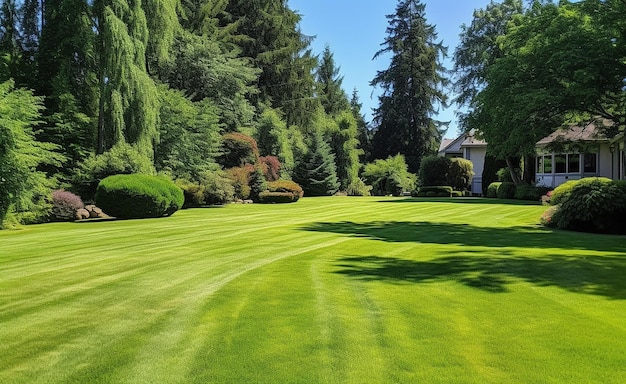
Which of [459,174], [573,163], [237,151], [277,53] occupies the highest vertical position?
[277,53]

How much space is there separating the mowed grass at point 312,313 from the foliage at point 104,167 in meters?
9.79

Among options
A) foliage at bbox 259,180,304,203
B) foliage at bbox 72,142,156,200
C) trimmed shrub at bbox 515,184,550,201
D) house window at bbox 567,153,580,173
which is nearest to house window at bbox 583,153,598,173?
house window at bbox 567,153,580,173

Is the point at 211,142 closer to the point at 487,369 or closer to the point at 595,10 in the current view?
the point at 595,10

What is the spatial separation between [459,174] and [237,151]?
62.7 ft

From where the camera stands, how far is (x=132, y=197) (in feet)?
55.5

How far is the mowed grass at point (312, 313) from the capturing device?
369 cm

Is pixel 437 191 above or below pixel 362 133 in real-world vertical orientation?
below

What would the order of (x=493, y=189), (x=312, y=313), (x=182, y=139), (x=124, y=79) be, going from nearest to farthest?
(x=312, y=313)
(x=124, y=79)
(x=182, y=139)
(x=493, y=189)

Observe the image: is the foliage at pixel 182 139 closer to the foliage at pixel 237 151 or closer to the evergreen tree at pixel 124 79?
the evergreen tree at pixel 124 79

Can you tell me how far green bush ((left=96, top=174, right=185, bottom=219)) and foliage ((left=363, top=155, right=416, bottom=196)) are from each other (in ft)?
90.7

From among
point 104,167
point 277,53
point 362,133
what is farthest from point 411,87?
point 104,167

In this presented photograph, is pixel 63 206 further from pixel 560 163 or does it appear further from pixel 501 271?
pixel 560 163

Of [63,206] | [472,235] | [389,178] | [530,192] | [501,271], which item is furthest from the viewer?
[389,178]

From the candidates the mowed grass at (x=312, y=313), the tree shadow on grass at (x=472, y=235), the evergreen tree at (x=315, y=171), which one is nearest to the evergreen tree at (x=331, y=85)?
the evergreen tree at (x=315, y=171)
